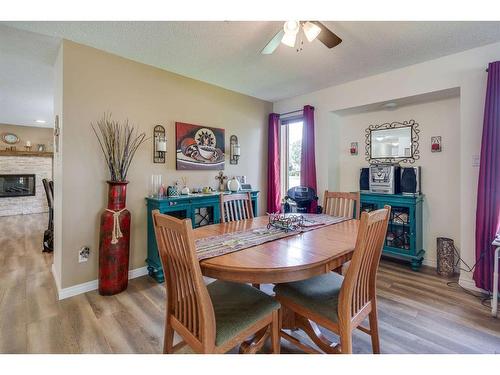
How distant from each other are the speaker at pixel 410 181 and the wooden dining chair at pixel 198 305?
2.51m

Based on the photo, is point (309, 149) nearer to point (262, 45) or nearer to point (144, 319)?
point (262, 45)

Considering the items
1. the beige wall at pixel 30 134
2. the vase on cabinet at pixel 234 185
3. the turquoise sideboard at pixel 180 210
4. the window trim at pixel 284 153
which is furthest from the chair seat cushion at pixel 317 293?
the beige wall at pixel 30 134

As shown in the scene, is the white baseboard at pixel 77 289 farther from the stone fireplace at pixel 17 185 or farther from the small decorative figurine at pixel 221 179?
the stone fireplace at pixel 17 185

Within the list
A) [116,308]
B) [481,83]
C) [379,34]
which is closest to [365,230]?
[379,34]

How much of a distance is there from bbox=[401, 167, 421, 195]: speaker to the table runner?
159 centimetres

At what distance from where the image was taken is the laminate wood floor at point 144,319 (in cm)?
164

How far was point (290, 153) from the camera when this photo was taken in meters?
4.34

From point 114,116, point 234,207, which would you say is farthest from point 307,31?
point 114,116

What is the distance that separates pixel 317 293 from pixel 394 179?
2.27m

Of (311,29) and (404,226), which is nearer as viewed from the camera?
(311,29)

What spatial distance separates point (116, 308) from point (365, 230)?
213cm

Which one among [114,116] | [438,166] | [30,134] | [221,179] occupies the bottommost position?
[221,179]

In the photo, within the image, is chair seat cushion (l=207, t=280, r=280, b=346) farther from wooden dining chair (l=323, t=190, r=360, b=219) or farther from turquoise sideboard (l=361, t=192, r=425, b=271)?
turquoise sideboard (l=361, t=192, r=425, b=271)
